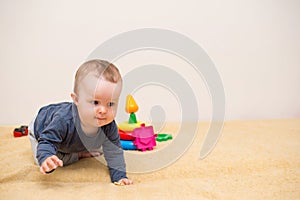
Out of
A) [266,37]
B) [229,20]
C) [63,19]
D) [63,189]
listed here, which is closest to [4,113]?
[63,19]

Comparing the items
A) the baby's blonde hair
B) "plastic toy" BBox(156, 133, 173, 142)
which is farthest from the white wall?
the baby's blonde hair

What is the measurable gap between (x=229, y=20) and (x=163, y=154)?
0.87 metres

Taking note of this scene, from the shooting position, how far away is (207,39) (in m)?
1.51

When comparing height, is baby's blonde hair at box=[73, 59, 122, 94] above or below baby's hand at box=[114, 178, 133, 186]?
above

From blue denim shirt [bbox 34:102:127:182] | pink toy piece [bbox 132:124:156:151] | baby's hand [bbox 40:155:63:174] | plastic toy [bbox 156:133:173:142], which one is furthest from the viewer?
plastic toy [bbox 156:133:173:142]

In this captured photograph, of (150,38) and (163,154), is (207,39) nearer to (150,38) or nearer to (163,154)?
(150,38)

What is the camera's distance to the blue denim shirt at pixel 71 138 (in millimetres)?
771

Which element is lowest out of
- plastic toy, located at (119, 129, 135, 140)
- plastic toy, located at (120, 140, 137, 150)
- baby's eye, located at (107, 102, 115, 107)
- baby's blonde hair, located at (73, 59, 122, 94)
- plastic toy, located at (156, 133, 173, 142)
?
plastic toy, located at (120, 140, 137, 150)

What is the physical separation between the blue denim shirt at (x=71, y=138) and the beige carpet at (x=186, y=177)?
4 centimetres

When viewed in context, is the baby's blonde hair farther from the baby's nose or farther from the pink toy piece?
the pink toy piece

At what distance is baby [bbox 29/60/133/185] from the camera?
0.73 meters

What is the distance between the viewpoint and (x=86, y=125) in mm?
808

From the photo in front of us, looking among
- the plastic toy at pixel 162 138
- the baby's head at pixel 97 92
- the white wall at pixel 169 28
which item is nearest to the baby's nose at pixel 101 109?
the baby's head at pixel 97 92

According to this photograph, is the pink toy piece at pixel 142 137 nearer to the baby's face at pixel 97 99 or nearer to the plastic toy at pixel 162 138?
the plastic toy at pixel 162 138
